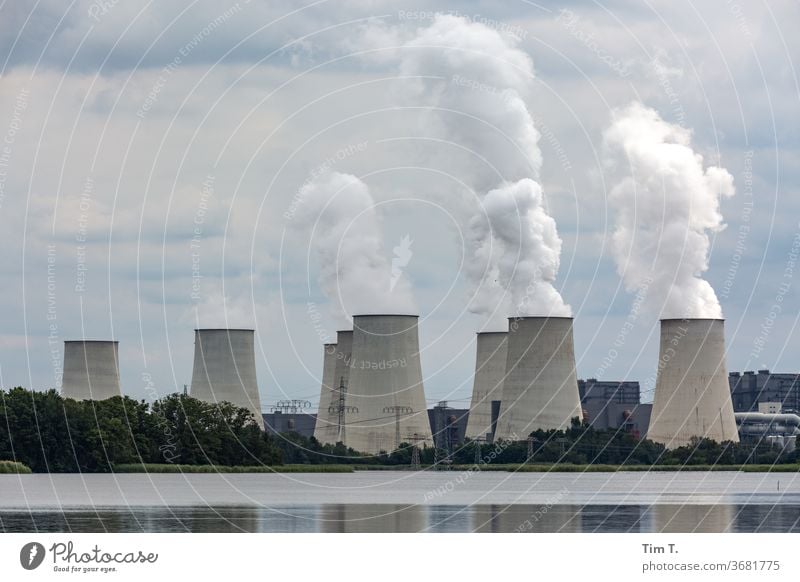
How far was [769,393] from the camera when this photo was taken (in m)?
127

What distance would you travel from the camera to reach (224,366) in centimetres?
7419

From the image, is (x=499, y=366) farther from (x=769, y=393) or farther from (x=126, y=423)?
(x=769, y=393)

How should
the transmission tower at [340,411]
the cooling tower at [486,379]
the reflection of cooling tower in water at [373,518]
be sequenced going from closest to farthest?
the reflection of cooling tower in water at [373,518]
the transmission tower at [340,411]
the cooling tower at [486,379]

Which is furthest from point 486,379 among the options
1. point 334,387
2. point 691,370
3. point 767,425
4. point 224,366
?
point 767,425

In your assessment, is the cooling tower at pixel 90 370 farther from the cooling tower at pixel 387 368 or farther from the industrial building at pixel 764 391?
the industrial building at pixel 764 391

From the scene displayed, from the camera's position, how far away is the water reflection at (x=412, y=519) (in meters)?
32.4

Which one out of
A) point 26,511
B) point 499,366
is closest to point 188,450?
point 499,366

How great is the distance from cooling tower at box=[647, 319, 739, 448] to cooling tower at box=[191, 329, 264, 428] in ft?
62.6

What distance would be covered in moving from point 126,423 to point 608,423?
180 ft

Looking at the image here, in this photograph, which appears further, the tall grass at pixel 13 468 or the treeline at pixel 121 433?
the treeline at pixel 121 433

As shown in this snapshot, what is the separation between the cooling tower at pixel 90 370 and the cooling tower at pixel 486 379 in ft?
64.6

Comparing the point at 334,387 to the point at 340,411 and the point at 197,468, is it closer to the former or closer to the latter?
the point at 340,411

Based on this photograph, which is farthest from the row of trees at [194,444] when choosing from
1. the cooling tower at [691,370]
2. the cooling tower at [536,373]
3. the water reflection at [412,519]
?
the water reflection at [412,519]

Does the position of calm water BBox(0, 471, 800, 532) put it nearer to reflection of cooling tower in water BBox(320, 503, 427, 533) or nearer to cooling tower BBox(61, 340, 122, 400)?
reflection of cooling tower in water BBox(320, 503, 427, 533)
